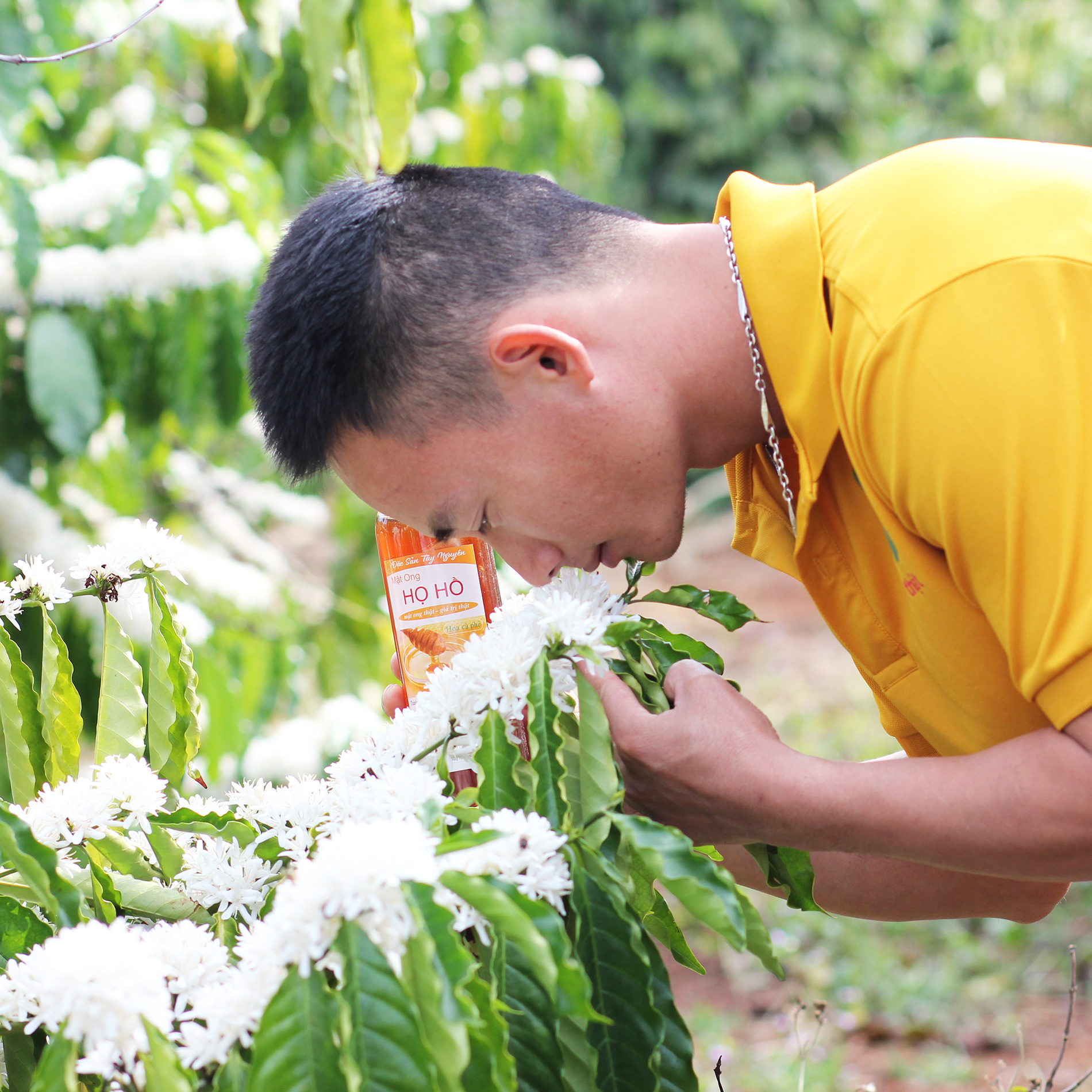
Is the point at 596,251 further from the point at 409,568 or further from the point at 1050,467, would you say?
the point at 1050,467

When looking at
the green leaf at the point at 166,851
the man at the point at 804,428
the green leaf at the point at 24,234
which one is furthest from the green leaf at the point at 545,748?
the green leaf at the point at 24,234

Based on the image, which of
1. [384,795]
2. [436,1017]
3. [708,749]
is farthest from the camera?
[708,749]

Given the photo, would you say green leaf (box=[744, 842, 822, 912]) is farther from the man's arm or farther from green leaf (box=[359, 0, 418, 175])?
green leaf (box=[359, 0, 418, 175])

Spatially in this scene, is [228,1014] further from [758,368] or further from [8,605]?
[758,368]

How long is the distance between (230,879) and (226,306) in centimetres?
148

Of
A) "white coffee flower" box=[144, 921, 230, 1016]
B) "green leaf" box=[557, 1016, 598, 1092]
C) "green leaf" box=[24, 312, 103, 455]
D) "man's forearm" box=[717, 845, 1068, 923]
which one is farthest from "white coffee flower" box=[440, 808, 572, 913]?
"green leaf" box=[24, 312, 103, 455]

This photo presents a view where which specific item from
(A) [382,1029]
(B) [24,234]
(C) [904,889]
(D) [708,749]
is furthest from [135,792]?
(B) [24,234]

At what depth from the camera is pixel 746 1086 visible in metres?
2.62

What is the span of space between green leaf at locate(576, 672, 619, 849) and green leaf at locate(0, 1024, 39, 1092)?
48cm

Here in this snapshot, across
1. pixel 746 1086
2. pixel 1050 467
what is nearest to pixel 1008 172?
pixel 1050 467

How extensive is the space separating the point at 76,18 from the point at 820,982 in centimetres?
318

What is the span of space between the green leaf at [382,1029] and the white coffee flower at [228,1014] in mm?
74

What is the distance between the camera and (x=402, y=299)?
3.70ft

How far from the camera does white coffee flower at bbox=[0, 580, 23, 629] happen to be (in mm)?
989
